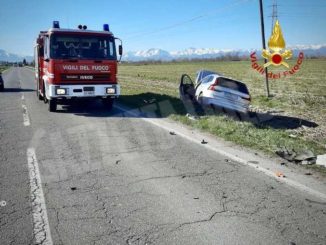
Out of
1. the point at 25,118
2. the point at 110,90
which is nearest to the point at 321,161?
the point at 110,90

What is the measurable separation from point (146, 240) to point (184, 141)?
4371 mm

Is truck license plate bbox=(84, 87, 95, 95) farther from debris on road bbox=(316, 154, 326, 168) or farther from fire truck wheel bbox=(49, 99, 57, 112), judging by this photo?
debris on road bbox=(316, 154, 326, 168)

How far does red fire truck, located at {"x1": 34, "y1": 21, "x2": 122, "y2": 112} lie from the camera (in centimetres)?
1090

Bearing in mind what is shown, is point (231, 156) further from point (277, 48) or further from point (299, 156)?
point (277, 48)

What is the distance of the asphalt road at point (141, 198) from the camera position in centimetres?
365

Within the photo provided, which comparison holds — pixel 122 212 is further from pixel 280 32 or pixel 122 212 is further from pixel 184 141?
pixel 280 32

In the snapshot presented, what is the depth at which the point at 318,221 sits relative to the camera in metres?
3.94

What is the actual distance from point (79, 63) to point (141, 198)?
756cm

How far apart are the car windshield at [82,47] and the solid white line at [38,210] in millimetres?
5962

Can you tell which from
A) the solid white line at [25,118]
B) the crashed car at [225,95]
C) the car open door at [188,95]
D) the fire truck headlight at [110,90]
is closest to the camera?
the solid white line at [25,118]

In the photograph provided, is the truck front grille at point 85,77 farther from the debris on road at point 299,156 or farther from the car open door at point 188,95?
the debris on road at point 299,156

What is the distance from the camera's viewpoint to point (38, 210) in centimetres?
417

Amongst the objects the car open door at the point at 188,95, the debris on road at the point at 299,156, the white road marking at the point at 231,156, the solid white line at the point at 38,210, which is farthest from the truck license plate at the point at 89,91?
the debris on road at the point at 299,156

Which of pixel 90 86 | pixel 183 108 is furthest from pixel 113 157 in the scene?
pixel 183 108
